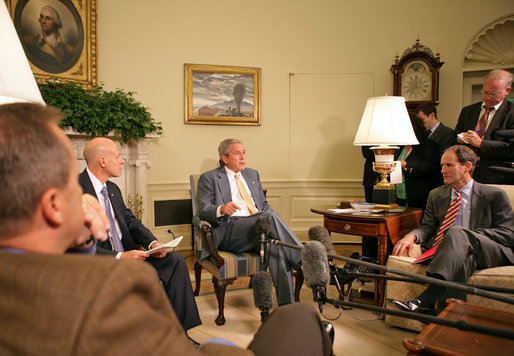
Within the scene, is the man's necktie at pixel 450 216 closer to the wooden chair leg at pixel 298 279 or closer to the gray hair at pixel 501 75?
the wooden chair leg at pixel 298 279

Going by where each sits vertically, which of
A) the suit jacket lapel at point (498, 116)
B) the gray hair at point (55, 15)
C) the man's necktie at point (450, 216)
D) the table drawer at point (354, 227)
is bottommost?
the table drawer at point (354, 227)

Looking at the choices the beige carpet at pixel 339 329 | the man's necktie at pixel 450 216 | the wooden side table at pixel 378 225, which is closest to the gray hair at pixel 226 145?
the wooden side table at pixel 378 225

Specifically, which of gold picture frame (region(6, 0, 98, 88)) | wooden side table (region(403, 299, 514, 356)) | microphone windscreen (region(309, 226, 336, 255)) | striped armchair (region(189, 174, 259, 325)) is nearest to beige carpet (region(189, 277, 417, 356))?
striped armchair (region(189, 174, 259, 325))

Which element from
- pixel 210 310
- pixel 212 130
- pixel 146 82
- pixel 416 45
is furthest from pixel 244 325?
pixel 416 45

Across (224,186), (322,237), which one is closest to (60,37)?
(224,186)

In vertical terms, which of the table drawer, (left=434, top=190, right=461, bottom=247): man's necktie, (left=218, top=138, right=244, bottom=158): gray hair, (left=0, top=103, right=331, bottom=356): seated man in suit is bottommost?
the table drawer

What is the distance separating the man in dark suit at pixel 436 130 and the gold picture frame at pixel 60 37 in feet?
12.9

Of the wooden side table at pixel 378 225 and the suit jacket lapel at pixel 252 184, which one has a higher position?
the suit jacket lapel at pixel 252 184

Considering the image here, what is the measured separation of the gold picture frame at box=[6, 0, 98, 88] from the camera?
4.43 metres

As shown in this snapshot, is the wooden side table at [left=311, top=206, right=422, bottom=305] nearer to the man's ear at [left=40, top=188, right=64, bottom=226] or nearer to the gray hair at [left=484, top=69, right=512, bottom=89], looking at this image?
the gray hair at [left=484, top=69, right=512, bottom=89]

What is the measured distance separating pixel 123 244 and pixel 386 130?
225 cm

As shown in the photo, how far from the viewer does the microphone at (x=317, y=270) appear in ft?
4.49

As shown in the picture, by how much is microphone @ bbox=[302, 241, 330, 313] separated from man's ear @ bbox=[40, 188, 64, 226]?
89 cm

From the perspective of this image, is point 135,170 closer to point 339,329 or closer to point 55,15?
point 55,15
